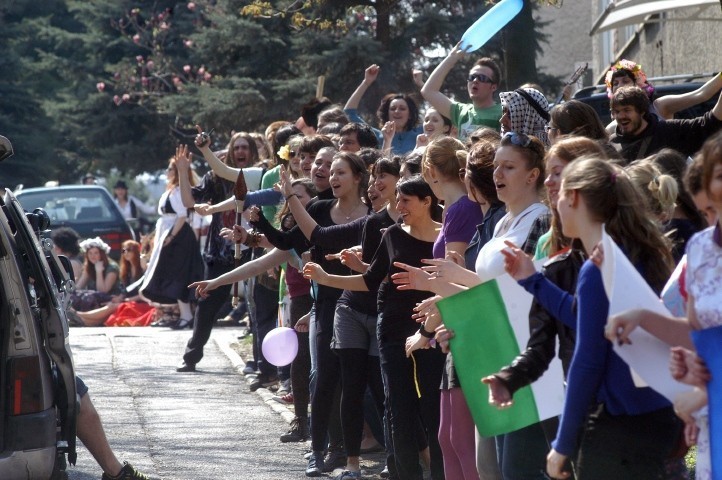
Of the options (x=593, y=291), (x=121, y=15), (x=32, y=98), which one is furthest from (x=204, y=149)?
(x=32, y=98)

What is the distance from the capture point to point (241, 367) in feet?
45.0

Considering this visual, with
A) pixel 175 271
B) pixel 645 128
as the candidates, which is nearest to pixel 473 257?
pixel 645 128

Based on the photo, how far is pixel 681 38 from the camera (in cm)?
2108

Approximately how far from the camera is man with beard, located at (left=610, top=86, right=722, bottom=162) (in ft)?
24.7

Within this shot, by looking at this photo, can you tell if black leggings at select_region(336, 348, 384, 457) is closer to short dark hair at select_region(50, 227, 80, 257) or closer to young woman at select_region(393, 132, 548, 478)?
young woman at select_region(393, 132, 548, 478)

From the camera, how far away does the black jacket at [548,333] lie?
181 inches

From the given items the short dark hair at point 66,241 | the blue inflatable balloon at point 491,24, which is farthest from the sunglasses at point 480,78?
the short dark hair at point 66,241

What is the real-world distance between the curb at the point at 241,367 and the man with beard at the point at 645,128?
12.0 ft

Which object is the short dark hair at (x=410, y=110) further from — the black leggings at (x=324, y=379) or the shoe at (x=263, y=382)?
the shoe at (x=263, y=382)

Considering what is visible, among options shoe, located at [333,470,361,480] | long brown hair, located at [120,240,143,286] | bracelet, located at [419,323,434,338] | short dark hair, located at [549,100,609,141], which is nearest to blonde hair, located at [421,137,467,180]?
short dark hair, located at [549,100,609,141]

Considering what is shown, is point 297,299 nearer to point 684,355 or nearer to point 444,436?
point 444,436

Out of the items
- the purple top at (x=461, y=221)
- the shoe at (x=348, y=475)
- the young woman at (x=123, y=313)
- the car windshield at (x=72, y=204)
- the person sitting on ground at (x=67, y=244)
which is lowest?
the young woman at (x=123, y=313)

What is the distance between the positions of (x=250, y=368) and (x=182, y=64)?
2169 cm

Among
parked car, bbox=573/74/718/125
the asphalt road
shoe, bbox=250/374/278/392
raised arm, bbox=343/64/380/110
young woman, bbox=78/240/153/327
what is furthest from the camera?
young woman, bbox=78/240/153/327
